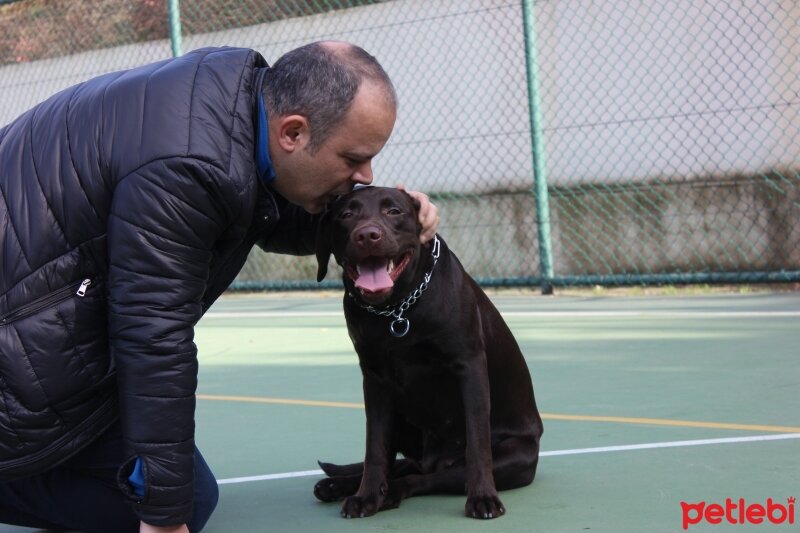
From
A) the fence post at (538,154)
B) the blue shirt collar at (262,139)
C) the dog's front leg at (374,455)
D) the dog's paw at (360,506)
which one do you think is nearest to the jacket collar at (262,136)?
the blue shirt collar at (262,139)

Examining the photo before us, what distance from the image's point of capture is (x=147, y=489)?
8.88 ft

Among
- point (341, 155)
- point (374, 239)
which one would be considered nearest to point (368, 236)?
point (374, 239)

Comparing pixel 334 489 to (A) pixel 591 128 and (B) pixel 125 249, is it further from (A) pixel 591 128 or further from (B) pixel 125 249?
(A) pixel 591 128

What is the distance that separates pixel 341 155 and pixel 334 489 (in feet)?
3.64

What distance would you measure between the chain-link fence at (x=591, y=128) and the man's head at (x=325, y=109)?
5871 millimetres

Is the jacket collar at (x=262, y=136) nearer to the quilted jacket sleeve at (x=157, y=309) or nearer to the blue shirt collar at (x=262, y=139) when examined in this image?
the blue shirt collar at (x=262, y=139)

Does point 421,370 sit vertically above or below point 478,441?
above

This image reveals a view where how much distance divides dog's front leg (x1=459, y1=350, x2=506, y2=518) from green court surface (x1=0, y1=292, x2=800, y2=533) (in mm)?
54

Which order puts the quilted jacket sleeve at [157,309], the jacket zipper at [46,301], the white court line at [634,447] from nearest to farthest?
1. the quilted jacket sleeve at [157,309]
2. the jacket zipper at [46,301]
3. the white court line at [634,447]

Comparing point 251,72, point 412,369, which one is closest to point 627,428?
point 412,369

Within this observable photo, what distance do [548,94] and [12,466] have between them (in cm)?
707

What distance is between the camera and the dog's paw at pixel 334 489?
3559mm

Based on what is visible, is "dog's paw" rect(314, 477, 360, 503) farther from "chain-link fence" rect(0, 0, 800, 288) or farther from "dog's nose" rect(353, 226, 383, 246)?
"chain-link fence" rect(0, 0, 800, 288)

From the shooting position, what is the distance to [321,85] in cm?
285
